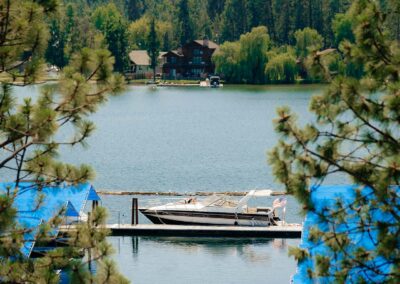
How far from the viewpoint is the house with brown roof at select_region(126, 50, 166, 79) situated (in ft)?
423

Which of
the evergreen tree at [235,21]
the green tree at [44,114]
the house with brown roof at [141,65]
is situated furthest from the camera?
the evergreen tree at [235,21]

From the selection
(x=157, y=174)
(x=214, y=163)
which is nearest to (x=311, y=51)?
(x=157, y=174)

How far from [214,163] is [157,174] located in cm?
484

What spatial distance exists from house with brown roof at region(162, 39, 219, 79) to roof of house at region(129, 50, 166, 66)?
571 cm

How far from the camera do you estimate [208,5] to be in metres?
161

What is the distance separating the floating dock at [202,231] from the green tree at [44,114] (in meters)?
16.5

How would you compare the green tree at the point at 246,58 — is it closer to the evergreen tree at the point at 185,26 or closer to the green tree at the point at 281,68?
the green tree at the point at 281,68

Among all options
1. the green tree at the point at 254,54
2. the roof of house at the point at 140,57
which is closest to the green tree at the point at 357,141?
the green tree at the point at 254,54

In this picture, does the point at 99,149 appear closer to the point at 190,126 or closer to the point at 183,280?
the point at 190,126

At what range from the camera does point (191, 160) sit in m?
51.3

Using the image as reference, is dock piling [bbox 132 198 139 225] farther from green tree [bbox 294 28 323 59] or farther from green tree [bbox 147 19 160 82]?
green tree [bbox 147 19 160 82]

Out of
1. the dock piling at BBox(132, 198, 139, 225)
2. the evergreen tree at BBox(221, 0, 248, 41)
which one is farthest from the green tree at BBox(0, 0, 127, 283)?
the evergreen tree at BBox(221, 0, 248, 41)

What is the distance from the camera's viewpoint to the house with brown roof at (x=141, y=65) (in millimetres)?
129000

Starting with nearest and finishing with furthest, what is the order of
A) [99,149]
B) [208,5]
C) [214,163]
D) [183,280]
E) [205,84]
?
[183,280], [214,163], [99,149], [205,84], [208,5]
